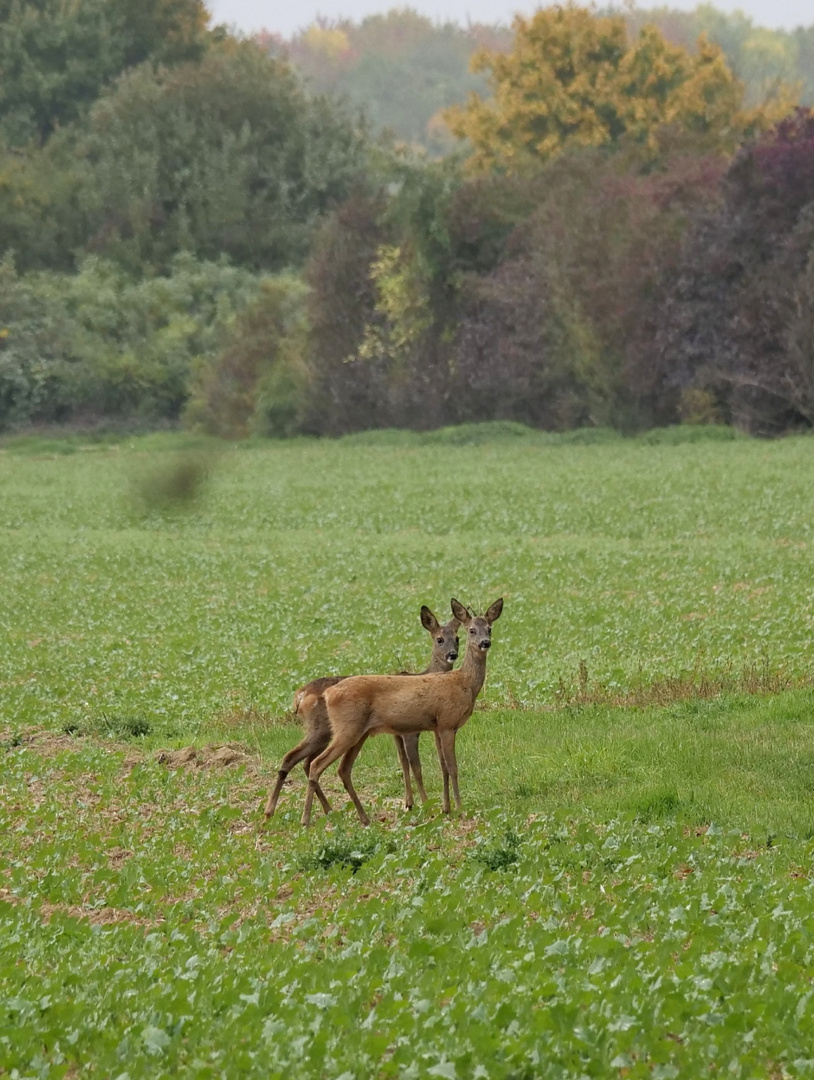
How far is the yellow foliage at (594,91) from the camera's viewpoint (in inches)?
3285

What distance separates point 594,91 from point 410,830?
76.4m

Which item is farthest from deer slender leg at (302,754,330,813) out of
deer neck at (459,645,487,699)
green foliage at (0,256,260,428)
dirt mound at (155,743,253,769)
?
green foliage at (0,256,260,428)

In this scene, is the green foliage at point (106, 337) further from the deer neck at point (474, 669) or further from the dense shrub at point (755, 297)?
the deer neck at point (474, 669)

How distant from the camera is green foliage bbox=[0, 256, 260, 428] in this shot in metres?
74.1

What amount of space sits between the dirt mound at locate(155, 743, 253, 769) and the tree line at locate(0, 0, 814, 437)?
32935 mm

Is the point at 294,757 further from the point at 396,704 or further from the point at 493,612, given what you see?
the point at 493,612

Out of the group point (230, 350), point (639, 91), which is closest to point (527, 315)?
point (230, 350)

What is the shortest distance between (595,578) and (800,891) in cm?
1858

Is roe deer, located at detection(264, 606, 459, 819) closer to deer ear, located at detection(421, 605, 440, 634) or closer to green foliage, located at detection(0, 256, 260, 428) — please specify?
deer ear, located at detection(421, 605, 440, 634)

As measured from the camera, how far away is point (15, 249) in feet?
283

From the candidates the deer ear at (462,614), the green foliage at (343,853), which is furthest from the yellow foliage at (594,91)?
the green foliage at (343,853)

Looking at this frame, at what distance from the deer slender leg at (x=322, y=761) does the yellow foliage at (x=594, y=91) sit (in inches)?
2888

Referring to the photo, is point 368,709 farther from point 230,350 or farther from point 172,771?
point 230,350

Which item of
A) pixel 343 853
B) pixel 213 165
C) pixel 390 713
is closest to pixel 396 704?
pixel 390 713
